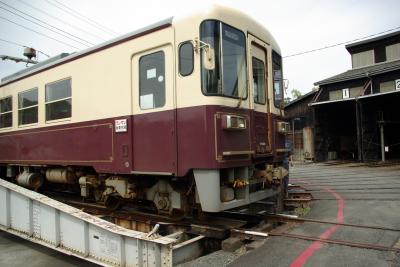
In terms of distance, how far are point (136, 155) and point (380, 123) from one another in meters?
19.5

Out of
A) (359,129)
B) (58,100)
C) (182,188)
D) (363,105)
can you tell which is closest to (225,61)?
(182,188)

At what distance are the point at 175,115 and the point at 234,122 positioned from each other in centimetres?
97

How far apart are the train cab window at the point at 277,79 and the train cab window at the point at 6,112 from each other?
7.63 metres

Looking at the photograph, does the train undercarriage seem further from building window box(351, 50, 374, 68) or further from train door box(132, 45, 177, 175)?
building window box(351, 50, 374, 68)

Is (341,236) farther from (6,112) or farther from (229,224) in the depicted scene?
(6,112)

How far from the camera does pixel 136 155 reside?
6.97 m

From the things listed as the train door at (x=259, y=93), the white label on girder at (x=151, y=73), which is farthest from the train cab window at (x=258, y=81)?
the white label on girder at (x=151, y=73)

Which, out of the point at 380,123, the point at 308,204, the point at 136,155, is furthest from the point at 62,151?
the point at 380,123

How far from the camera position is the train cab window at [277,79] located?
8.02 meters

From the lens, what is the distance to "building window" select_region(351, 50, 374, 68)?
25.2 metres

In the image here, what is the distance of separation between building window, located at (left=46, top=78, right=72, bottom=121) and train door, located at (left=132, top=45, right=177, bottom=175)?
94.0 inches

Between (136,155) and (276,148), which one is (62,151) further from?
(276,148)

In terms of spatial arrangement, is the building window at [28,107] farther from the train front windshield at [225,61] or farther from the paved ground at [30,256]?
the train front windshield at [225,61]

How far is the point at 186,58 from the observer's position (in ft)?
20.3
